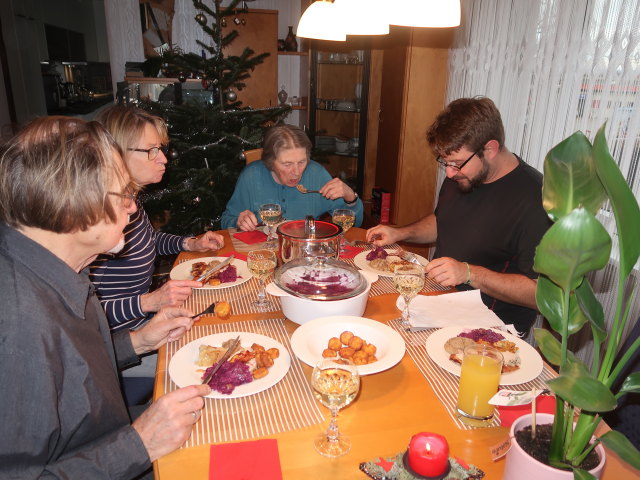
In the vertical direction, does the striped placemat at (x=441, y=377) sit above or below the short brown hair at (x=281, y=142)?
below

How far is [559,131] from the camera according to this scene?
2.49 meters

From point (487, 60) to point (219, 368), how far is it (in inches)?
114

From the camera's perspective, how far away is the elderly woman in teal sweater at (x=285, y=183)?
2637 millimetres

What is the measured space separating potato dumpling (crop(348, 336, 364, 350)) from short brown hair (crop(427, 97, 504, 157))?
1.06 meters

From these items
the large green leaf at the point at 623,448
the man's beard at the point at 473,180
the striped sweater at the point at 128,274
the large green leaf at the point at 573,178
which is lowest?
the striped sweater at the point at 128,274

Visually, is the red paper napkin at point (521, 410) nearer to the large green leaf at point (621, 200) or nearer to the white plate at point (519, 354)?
the white plate at point (519, 354)

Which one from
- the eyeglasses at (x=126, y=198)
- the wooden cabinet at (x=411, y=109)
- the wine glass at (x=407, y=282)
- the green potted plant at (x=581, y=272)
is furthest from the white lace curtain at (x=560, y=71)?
the eyeglasses at (x=126, y=198)

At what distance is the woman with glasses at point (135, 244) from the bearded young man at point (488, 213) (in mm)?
998

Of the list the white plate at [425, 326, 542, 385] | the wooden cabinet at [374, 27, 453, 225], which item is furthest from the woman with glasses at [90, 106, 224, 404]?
the wooden cabinet at [374, 27, 453, 225]

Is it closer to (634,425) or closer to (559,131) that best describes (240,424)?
(634,425)

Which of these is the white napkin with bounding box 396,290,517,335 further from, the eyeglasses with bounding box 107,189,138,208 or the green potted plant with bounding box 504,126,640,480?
the eyeglasses with bounding box 107,189,138,208

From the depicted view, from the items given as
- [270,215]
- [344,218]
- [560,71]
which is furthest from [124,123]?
[560,71]

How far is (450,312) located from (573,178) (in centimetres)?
91

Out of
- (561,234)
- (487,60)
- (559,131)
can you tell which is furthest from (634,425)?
(487,60)
